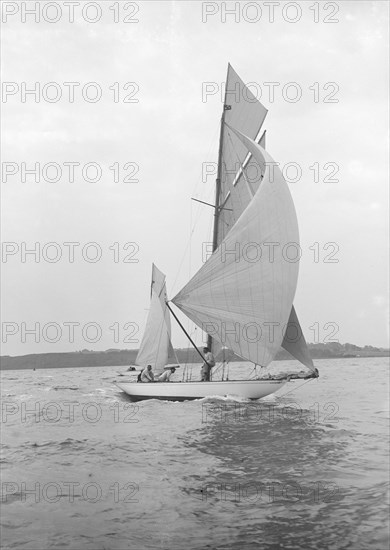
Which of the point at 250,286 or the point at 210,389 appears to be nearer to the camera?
the point at 250,286

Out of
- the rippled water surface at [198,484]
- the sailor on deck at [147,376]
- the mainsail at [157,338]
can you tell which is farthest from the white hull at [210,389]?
the mainsail at [157,338]

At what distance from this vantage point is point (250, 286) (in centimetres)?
2709

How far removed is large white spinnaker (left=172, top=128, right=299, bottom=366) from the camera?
89.2 feet

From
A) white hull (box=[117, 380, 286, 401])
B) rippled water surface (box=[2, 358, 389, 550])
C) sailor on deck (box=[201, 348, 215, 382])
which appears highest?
sailor on deck (box=[201, 348, 215, 382])

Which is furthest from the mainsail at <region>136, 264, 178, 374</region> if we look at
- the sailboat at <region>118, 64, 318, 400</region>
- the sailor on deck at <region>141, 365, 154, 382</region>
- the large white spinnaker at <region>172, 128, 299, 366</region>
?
the large white spinnaker at <region>172, 128, 299, 366</region>

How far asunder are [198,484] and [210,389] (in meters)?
16.9

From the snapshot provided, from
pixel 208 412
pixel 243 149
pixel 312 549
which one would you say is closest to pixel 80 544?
pixel 312 549

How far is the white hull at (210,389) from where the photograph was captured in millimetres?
28250

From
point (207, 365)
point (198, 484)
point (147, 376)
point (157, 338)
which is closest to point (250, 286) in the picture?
point (207, 365)

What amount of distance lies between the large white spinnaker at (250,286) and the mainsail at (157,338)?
761 cm

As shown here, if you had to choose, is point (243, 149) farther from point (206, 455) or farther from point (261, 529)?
point (261, 529)

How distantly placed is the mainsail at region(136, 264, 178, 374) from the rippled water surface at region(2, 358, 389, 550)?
12918 millimetres

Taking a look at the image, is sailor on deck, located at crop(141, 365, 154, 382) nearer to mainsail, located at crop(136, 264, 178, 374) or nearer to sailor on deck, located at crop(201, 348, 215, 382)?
sailor on deck, located at crop(201, 348, 215, 382)

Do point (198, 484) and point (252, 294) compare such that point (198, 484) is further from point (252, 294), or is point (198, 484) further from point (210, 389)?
point (210, 389)
